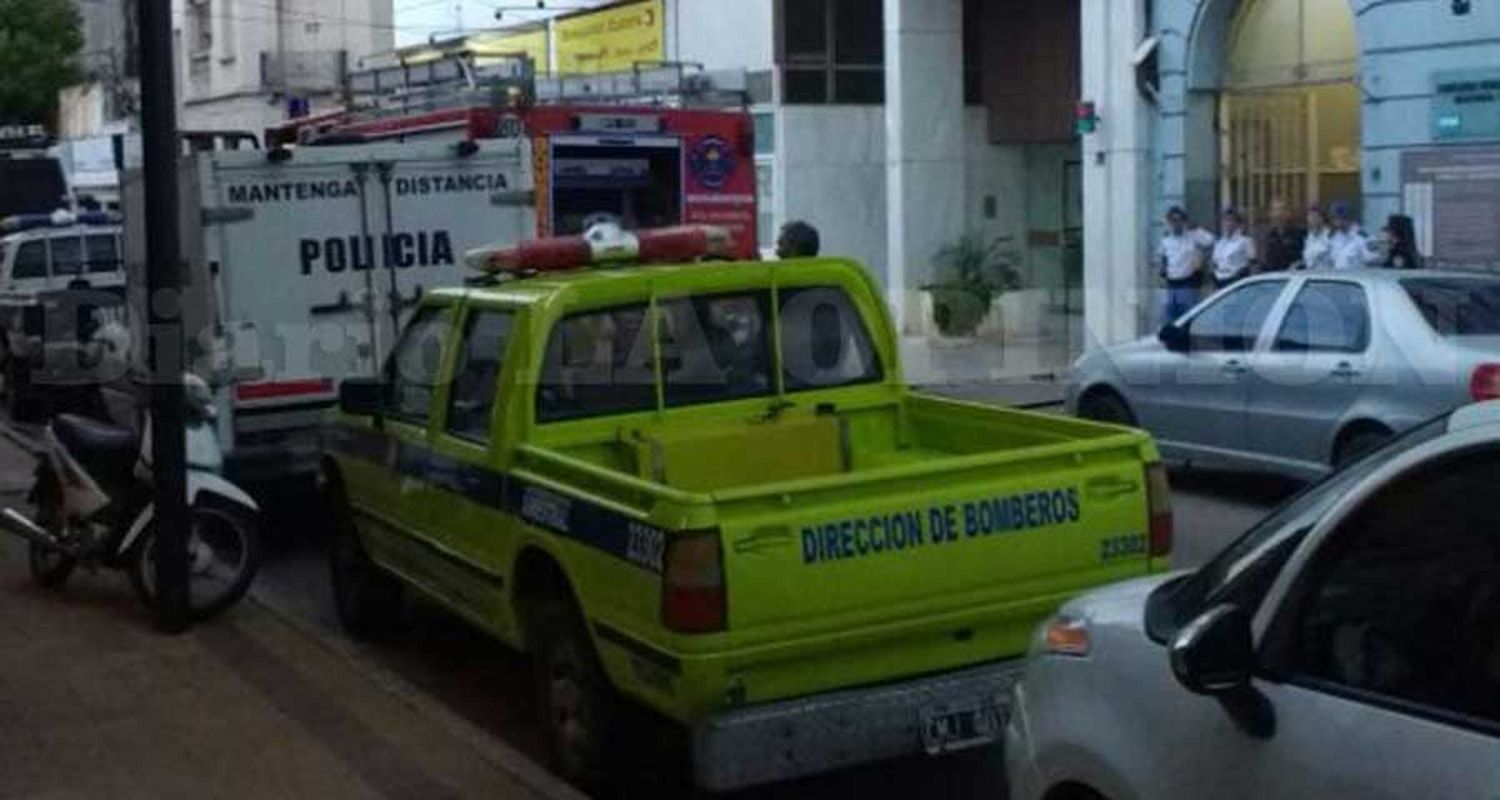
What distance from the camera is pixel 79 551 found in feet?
34.0

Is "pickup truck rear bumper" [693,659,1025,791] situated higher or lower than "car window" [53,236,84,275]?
lower

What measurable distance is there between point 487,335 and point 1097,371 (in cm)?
709

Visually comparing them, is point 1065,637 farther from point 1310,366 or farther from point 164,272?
point 1310,366

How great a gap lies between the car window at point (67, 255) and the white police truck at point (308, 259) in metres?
8.71

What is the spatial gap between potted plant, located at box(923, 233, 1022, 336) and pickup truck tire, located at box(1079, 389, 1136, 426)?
988cm

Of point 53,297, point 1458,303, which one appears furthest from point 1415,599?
point 53,297

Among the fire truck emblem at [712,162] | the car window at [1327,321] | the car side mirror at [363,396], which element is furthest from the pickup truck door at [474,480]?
the fire truck emblem at [712,162]

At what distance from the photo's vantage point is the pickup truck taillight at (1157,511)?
22.5 feet

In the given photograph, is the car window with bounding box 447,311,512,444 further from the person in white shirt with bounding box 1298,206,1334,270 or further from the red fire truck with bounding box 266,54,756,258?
the person in white shirt with bounding box 1298,206,1334,270

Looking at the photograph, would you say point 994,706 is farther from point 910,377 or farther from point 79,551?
point 910,377

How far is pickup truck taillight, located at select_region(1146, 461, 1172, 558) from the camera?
6867mm

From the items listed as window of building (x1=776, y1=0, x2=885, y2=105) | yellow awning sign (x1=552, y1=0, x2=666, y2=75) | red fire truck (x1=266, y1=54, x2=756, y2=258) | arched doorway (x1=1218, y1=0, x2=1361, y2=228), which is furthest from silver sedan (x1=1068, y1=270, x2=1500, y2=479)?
yellow awning sign (x1=552, y1=0, x2=666, y2=75)

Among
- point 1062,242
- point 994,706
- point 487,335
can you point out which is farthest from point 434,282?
point 1062,242

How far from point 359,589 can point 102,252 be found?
1310 centimetres
